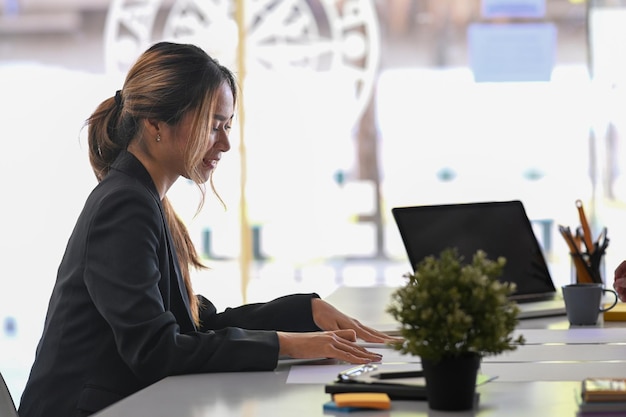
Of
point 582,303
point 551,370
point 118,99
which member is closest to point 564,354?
point 551,370

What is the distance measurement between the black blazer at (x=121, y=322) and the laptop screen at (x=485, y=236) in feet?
2.42

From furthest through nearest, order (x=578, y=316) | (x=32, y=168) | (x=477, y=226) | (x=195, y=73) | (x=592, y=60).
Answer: (x=32, y=168) < (x=592, y=60) < (x=477, y=226) < (x=578, y=316) < (x=195, y=73)

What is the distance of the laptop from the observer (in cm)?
255

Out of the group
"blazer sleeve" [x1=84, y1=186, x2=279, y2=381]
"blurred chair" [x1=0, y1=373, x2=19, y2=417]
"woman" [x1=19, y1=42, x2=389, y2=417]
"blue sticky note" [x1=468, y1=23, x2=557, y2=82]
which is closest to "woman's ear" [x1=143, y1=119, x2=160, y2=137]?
"woman" [x1=19, y1=42, x2=389, y2=417]

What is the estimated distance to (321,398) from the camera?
5.10 feet

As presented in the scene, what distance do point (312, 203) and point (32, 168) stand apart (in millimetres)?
1543

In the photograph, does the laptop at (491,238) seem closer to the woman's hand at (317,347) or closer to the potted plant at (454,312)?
the woman's hand at (317,347)

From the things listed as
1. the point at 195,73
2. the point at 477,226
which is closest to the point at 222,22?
the point at 477,226

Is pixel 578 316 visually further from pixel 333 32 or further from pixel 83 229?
pixel 333 32

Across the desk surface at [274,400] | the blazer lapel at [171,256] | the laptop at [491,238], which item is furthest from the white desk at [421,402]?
the laptop at [491,238]

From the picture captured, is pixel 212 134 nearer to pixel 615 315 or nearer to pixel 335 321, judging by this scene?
pixel 335 321

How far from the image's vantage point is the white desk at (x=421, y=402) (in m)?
1.46

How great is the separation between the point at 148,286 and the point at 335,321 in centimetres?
51

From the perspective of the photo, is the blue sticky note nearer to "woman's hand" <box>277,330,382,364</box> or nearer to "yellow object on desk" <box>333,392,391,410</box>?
"woman's hand" <box>277,330,382,364</box>
